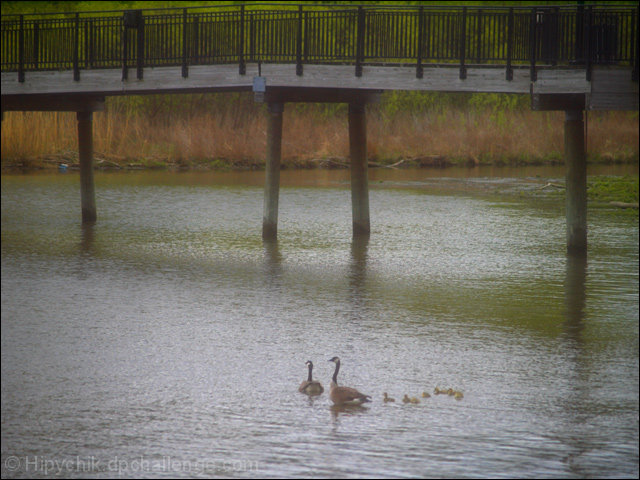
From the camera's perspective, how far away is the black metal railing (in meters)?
20.0

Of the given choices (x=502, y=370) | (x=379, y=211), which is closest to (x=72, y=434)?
(x=502, y=370)

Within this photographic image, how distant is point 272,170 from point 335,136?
915 inches

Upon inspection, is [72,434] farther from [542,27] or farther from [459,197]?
[459,197]

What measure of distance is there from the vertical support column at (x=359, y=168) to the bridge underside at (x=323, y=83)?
21.5 inches

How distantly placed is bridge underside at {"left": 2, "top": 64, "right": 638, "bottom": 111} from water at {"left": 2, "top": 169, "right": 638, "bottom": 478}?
327 cm

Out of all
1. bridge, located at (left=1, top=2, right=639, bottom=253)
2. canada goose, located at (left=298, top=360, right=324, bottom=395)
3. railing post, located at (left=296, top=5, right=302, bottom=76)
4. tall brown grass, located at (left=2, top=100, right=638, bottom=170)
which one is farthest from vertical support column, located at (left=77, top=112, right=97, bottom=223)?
canada goose, located at (left=298, top=360, right=324, bottom=395)

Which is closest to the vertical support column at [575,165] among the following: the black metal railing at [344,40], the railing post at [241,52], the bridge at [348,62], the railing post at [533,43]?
the bridge at [348,62]

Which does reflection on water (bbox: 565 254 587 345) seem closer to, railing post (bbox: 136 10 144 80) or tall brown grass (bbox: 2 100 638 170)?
railing post (bbox: 136 10 144 80)

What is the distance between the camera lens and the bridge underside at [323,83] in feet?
64.2

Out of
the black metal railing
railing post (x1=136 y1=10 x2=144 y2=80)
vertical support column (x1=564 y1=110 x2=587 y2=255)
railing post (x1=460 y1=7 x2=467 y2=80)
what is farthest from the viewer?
railing post (x1=136 y1=10 x2=144 y2=80)

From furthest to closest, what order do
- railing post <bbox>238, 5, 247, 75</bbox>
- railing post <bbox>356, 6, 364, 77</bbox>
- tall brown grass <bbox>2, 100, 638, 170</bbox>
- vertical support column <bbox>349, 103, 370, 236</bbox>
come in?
tall brown grass <bbox>2, 100, 638, 170</bbox>
vertical support column <bbox>349, 103, 370, 236</bbox>
railing post <bbox>238, 5, 247, 75</bbox>
railing post <bbox>356, 6, 364, 77</bbox>

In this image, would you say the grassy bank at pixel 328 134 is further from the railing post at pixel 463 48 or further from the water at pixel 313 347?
the railing post at pixel 463 48

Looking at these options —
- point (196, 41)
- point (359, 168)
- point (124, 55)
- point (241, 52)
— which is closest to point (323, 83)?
point (241, 52)

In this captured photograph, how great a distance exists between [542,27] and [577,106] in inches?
68.2
